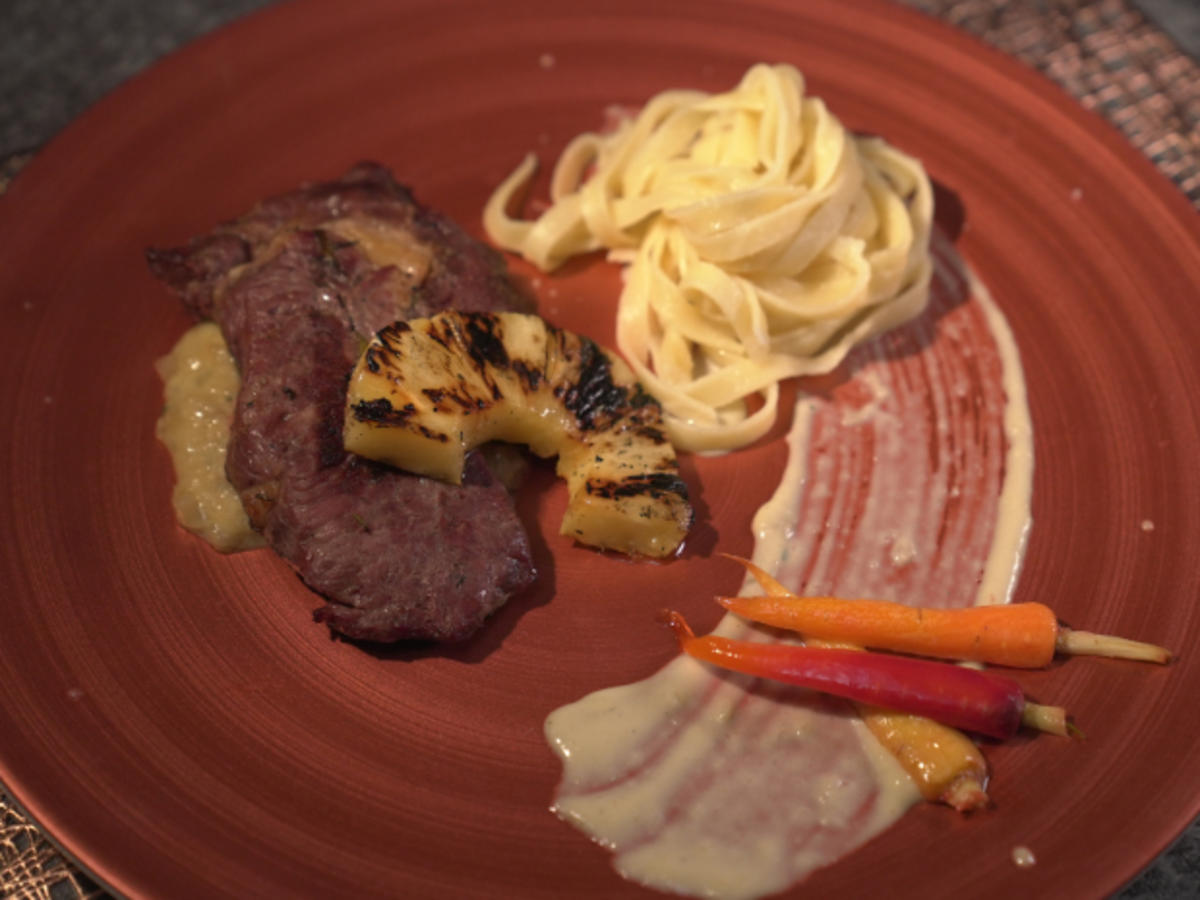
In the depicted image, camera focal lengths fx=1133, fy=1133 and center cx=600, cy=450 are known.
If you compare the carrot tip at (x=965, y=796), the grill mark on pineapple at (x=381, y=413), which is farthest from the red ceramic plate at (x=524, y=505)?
the grill mark on pineapple at (x=381, y=413)

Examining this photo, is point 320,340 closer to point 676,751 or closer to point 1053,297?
point 676,751

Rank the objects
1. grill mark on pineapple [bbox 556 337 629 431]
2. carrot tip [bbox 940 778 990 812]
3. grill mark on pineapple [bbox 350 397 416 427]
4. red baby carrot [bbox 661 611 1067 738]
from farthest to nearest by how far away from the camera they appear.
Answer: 1. grill mark on pineapple [bbox 556 337 629 431]
2. grill mark on pineapple [bbox 350 397 416 427]
3. red baby carrot [bbox 661 611 1067 738]
4. carrot tip [bbox 940 778 990 812]

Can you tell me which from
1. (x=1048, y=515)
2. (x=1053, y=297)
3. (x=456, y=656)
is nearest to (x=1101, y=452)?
(x=1048, y=515)

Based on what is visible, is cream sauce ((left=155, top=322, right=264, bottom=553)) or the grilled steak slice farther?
cream sauce ((left=155, top=322, right=264, bottom=553))

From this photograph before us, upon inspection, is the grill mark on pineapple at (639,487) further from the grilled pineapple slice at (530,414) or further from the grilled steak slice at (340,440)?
the grilled steak slice at (340,440)

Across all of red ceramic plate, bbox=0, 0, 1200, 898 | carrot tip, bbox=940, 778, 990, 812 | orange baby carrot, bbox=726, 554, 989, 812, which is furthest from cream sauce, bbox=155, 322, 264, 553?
carrot tip, bbox=940, 778, 990, 812

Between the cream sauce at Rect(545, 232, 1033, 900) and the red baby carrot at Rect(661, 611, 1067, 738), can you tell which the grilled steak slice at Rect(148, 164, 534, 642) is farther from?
the red baby carrot at Rect(661, 611, 1067, 738)

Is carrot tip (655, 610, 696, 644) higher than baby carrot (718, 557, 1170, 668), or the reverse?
baby carrot (718, 557, 1170, 668)
